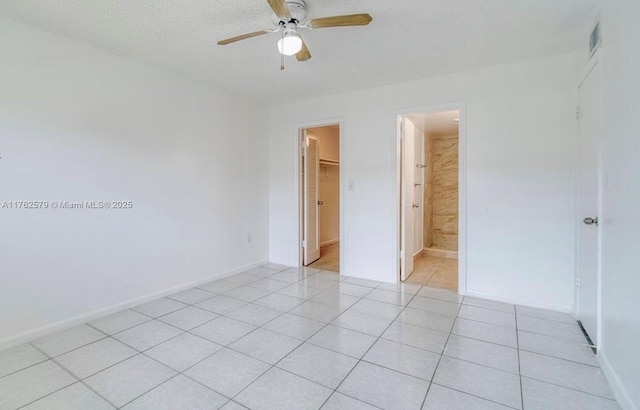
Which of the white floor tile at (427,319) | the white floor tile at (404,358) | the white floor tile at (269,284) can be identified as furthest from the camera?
the white floor tile at (269,284)

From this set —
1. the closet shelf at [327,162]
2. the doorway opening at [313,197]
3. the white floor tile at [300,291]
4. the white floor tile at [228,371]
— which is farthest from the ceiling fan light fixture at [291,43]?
the closet shelf at [327,162]

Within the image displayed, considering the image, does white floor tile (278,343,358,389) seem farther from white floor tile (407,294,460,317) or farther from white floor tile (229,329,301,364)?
white floor tile (407,294,460,317)

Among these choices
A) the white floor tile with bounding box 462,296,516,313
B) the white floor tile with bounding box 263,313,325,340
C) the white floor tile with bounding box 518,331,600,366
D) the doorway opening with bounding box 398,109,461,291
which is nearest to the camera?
the white floor tile with bounding box 518,331,600,366

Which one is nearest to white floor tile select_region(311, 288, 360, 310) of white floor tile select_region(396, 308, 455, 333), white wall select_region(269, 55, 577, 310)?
white floor tile select_region(396, 308, 455, 333)

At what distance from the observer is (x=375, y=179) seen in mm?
3795

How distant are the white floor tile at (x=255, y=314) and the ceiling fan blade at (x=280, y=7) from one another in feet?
7.89

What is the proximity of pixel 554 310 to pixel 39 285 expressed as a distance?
4.61 metres

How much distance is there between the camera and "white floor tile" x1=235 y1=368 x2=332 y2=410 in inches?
64.0

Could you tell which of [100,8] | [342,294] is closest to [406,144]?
[342,294]

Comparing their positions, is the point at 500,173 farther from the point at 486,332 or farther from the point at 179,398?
the point at 179,398

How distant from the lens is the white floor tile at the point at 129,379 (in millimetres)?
1714

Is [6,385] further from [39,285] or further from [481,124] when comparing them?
[481,124]

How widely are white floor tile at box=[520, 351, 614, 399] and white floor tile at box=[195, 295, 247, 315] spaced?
2.45 m

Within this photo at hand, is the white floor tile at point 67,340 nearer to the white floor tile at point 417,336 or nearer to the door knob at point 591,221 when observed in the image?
the white floor tile at point 417,336
